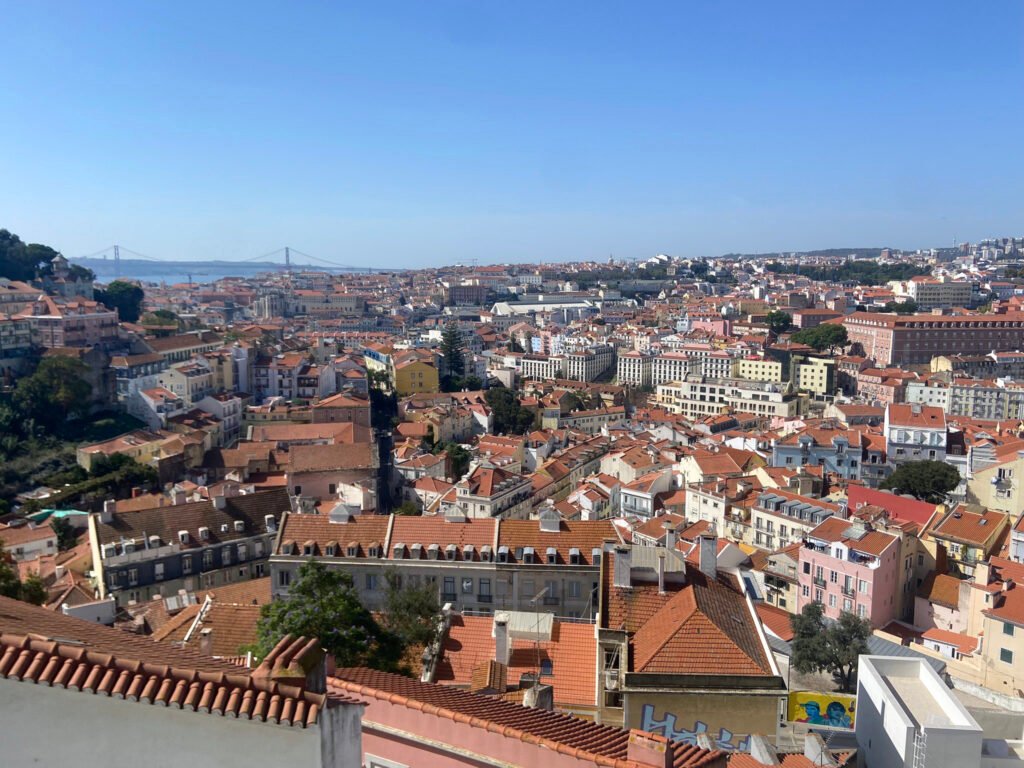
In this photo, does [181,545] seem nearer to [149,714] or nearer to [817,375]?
[149,714]

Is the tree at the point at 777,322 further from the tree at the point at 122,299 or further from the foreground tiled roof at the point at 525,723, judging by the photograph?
the foreground tiled roof at the point at 525,723

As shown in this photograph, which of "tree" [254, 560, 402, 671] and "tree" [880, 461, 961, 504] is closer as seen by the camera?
"tree" [254, 560, 402, 671]

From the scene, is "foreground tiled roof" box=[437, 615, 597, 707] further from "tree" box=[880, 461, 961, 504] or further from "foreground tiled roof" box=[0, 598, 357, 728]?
"tree" box=[880, 461, 961, 504]

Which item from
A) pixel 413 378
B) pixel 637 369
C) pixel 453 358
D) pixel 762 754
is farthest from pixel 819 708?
pixel 637 369

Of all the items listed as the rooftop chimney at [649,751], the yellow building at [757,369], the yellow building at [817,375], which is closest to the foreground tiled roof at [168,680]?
the rooftop chimney at [649,751]

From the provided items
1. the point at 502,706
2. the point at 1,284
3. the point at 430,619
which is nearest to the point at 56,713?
the point at 502,706

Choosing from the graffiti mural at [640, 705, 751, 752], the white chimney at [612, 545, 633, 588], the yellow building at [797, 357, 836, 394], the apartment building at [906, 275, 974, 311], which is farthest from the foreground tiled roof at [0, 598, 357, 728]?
the apartment building at [906, 275, 974, 311]
